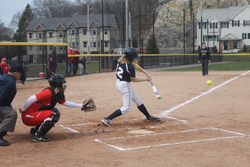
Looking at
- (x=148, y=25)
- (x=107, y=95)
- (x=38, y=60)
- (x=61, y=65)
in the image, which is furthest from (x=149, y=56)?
(x=148, y=25)

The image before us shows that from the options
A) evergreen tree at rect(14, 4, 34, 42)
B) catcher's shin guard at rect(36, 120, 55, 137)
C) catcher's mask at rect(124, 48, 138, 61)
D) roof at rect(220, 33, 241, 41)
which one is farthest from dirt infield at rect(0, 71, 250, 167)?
evergreen tree at rect(14, 4, 34, 42)

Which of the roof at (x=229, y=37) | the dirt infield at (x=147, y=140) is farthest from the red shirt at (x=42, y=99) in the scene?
the roof at (x=229, y=37)

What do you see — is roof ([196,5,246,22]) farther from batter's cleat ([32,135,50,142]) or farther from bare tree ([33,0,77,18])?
batter's cleat ([32,135,50,142])

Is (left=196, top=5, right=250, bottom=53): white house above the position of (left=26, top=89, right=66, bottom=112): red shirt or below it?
above

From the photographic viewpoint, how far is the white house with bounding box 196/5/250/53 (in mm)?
80000

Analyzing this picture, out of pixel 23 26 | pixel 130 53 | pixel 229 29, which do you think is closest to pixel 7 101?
pixel 130 53

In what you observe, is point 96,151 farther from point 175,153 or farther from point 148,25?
point 148,25

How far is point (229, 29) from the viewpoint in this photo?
81.9m

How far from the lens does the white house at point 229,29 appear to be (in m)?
80.0

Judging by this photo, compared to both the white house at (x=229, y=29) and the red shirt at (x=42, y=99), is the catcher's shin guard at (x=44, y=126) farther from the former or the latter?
the white house at (x=229, y=29)

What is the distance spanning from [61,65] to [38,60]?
6.81 ft

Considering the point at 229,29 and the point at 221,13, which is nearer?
the point at 229,29

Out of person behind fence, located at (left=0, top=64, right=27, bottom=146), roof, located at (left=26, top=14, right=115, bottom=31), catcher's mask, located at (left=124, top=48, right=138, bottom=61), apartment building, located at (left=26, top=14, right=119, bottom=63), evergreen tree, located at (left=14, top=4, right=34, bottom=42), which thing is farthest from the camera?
evergreen tree, located at (left=14, top=4, right=34, bottom=42)

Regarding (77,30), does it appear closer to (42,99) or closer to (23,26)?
(23,26)
